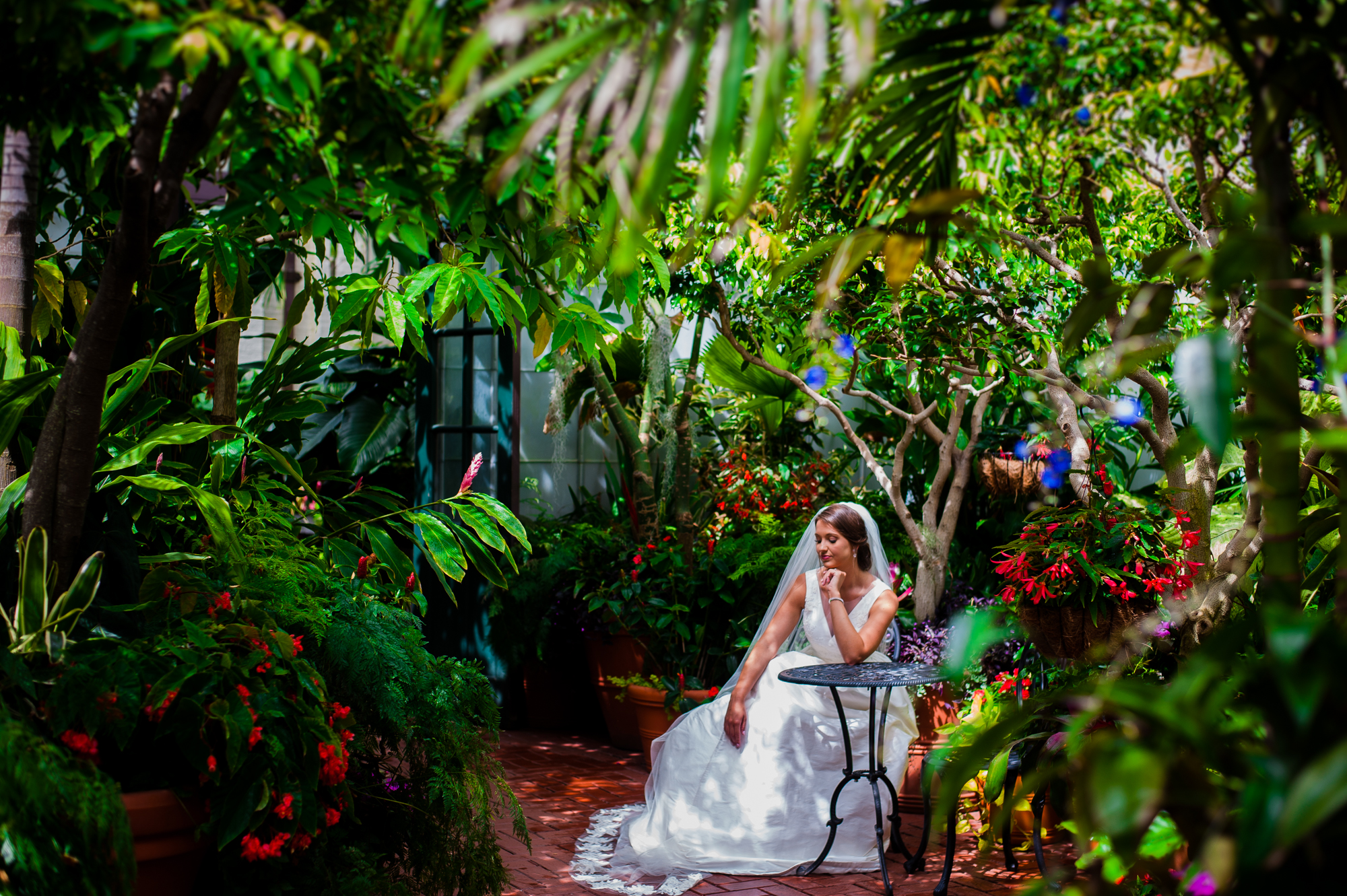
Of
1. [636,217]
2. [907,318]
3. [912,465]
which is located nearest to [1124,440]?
[912,465]

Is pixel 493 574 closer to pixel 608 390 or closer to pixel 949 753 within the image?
pixel 949 753

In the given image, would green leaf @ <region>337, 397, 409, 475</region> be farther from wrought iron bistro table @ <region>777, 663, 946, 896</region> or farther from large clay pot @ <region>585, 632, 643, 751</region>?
wrought iron bistro table @ <region>777, 663, 946, 896</region>

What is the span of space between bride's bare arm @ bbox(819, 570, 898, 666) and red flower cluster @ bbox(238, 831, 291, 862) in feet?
6.67

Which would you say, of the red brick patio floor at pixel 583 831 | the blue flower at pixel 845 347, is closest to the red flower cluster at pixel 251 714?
the red brick patio floor at pixel 583 831

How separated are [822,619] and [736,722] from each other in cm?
50

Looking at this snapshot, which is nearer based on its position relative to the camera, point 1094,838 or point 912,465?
point 1094,838

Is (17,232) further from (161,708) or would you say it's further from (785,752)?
(785,752)

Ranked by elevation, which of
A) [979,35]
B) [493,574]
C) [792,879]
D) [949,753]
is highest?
[979,35]

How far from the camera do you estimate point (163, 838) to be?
2.06 meters

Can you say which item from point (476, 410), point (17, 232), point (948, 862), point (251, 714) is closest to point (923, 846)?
point (948, 862)

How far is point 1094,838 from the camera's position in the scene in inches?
71.9

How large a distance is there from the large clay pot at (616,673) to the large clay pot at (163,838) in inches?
117

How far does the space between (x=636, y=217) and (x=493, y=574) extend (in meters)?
2.13

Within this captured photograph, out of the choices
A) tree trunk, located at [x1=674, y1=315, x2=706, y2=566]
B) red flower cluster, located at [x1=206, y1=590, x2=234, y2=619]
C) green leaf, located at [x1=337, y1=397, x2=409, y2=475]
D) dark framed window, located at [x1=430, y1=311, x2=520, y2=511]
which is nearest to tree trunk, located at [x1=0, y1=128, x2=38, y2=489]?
red flower cluster, located at [x1=206, y1=590, x2=234, y2=619]
